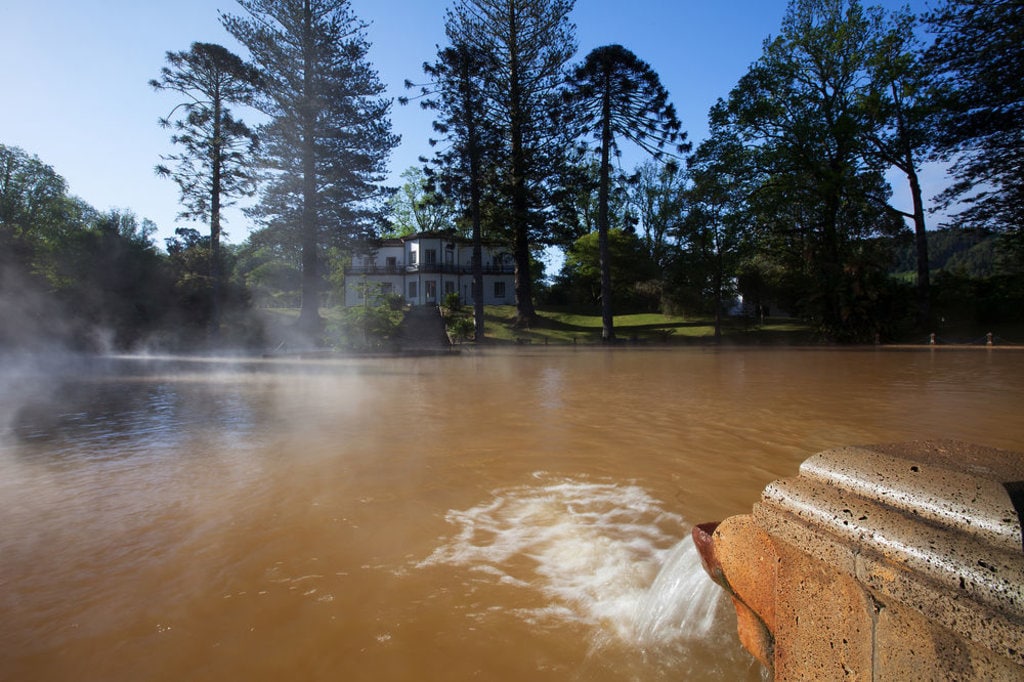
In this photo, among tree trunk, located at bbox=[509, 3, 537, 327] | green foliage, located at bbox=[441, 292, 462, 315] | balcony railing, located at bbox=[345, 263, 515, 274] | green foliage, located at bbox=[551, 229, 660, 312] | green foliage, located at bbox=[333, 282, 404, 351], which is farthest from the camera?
balcony railing, located at bbox=[345, 263, 515, 274]

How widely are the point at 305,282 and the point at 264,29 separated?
1237cm

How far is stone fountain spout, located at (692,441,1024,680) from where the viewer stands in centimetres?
85

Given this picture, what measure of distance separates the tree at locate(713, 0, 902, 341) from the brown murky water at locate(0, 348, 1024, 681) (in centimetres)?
2061

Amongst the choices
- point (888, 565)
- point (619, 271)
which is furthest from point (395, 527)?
point (619, 271)

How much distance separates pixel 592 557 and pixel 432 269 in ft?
160

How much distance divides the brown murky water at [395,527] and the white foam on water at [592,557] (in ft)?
0.05

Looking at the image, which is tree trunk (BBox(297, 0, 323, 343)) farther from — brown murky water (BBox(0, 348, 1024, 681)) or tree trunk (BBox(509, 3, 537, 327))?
brown murky water (BBox(0, 348, 1024, 681))

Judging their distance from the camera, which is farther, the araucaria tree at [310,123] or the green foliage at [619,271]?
the green foliage at [619,271]

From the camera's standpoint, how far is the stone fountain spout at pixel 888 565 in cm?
85

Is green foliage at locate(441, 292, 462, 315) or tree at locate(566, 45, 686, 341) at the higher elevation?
tree at locate(566, 45, 686, 341)

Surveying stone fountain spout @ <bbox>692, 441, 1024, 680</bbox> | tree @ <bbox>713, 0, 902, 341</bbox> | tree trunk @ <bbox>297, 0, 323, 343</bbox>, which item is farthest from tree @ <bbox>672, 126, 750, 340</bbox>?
stone fountain spout @ <bbox>692, 441, 1024, 680</bbox>

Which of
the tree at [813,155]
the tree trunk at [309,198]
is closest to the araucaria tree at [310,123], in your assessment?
the tree trunk at [309,198]

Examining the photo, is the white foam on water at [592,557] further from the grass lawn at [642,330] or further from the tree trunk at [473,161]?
the tree trunk at [473,161]

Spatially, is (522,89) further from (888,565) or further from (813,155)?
(888,565)
